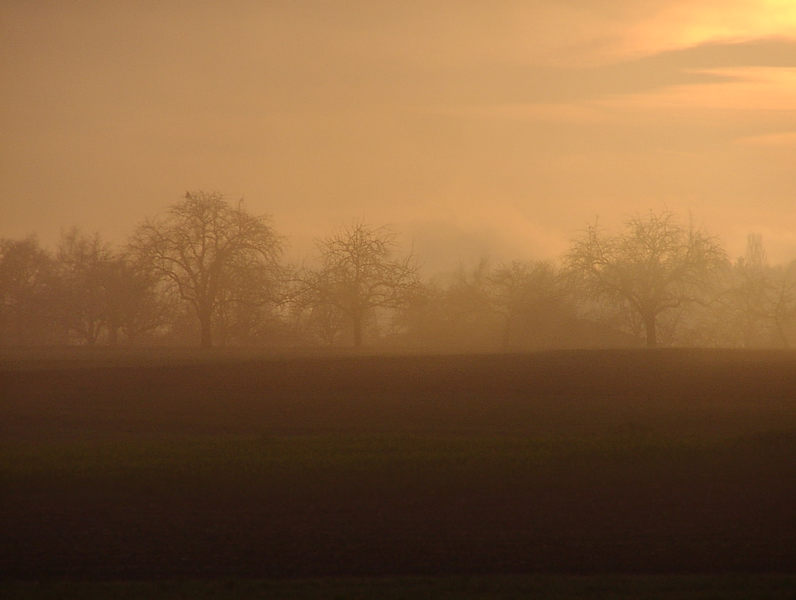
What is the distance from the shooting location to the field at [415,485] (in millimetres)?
9391

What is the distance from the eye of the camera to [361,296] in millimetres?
44500

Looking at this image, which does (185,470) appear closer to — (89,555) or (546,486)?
(89,555)

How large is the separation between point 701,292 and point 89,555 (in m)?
45.5

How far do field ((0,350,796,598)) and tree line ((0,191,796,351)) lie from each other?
17.7 m

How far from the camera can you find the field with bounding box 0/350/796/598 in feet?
30.8

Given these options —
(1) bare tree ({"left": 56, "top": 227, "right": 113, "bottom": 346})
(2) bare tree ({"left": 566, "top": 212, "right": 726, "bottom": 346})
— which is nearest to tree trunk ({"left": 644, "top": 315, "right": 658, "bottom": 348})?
(2) bare tree ({"left": 566, "top": 212, "right": 726, "bottom": 346})

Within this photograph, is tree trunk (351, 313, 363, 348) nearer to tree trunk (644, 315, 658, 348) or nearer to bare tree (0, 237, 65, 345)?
tree trunk (644, 315, 658, 348)

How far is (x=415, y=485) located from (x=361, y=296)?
31.1 metres

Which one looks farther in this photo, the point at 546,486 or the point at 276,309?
the point at 276,309

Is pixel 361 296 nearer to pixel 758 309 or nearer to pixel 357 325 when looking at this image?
pixel 357 325

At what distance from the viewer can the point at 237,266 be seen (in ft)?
149

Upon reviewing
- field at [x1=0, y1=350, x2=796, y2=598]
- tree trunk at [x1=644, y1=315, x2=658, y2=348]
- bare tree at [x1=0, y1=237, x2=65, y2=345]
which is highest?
bare tree at [x1=0, y1=237, x2=65, y2=345]

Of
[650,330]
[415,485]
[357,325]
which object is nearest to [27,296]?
[357,325]

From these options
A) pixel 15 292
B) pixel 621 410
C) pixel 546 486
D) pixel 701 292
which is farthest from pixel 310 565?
pixel 15 292
